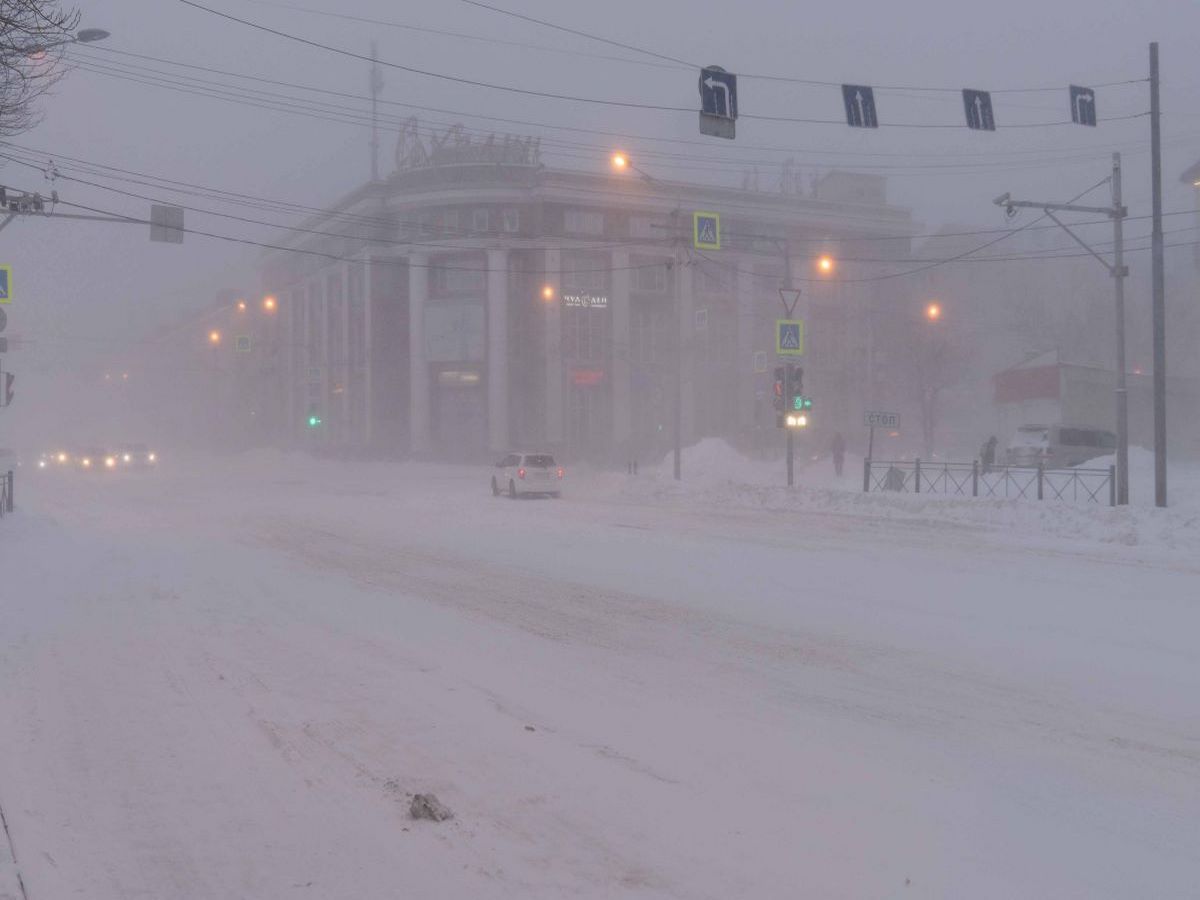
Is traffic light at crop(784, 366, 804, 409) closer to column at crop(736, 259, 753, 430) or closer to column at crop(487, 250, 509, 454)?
column at crop(487, 250, 509, 454)

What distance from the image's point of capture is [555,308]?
61.1m

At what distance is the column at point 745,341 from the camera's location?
66.5m

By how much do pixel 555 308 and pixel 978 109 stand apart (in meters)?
43.1

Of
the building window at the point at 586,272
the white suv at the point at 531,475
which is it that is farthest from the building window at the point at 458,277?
the white suv at the point at 531,475

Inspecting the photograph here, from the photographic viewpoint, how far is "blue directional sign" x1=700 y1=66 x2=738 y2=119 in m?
17.8

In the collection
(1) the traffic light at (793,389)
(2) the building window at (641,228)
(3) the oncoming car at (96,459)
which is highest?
(2) the building window at (641,228)

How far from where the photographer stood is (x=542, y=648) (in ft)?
34.2

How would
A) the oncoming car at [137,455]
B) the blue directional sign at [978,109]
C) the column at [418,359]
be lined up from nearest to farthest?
the blue directional sign at [978,109] → the oncoming car at [137,455] → the column at [418,359]

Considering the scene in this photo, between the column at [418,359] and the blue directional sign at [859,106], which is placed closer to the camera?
the blue directional sign at [859,106]

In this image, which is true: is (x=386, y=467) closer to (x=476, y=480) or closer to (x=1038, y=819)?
(x=476, y=480)

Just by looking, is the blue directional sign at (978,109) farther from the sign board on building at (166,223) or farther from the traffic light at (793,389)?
the sign board on building at (166,223)

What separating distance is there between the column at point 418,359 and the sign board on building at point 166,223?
124 ft

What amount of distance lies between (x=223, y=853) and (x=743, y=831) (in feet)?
8.86

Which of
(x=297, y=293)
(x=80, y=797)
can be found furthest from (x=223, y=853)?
(x=297, y=293)
